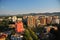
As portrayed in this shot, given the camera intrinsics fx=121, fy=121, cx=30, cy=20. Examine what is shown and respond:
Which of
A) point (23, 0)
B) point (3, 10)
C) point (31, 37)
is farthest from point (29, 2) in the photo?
point (31, 37)

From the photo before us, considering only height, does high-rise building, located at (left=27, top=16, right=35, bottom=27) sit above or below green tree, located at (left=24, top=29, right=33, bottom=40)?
above

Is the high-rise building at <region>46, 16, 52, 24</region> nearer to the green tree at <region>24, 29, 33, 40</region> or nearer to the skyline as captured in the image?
the skyline

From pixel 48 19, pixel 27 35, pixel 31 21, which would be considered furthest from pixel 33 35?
pixel 48 19

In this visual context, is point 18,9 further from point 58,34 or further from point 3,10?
point 58,34

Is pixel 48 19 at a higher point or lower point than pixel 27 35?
higher

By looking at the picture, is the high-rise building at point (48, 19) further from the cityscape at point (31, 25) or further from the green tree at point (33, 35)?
the green tree at point (33, 35)

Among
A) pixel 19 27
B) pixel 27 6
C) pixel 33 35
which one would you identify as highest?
pixel 27 6

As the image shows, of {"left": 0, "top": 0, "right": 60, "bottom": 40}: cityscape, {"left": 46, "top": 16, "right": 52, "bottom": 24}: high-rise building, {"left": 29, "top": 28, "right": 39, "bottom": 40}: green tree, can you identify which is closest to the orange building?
{"left": 0, "top": 0, "right": 60, "bottom": 40}: cityscape

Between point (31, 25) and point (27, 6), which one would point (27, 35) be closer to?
point (31, 25)
